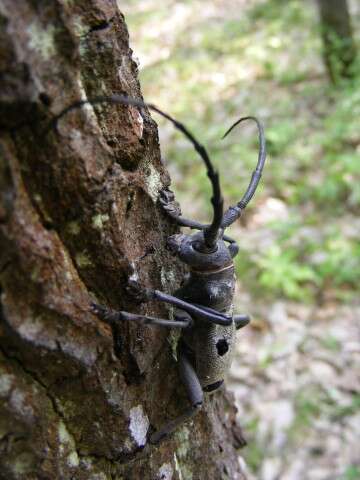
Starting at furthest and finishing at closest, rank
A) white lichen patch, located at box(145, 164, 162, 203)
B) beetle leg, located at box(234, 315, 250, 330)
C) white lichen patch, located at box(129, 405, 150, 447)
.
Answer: beetle leg, located at box(234, 315, 250, 330), white lichen patch, located at box(145, 164, 162, 203), white lichen patch, located at box(129, 405, 150, 447)

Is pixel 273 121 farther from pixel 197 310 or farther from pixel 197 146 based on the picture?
pixel 197 146

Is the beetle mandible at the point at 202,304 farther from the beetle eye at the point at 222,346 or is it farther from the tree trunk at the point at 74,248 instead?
the tree trunk at the point at 74,248

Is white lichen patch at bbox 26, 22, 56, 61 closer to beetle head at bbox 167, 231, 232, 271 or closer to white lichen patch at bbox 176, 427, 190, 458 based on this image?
beetle head at bbox 167, 231, 232, 271

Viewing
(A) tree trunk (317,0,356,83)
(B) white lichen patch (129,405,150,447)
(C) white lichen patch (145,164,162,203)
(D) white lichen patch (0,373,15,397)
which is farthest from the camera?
(A) tree trunk (317,0,356,83)

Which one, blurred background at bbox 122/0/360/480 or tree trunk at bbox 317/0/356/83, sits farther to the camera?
tree trunk at bbox 317/0/356/83

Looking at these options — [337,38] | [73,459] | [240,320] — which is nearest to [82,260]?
[73,459]

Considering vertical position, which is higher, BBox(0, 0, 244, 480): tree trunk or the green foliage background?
the green foliage background

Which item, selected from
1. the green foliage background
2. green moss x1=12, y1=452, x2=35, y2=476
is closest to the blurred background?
the green foliage background
